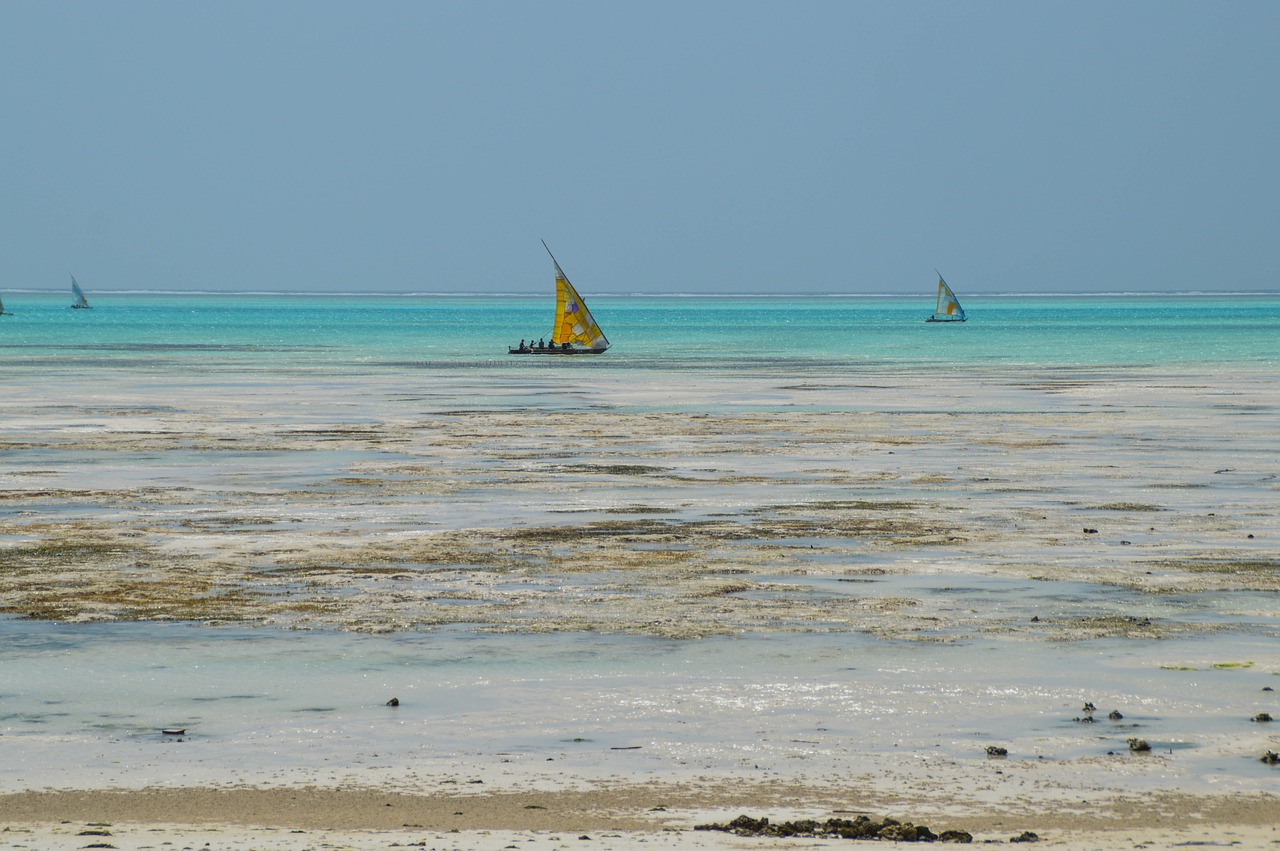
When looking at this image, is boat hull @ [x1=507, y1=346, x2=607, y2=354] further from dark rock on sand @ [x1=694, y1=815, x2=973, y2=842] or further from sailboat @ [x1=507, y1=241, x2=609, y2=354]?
dark rock on sand @ [x1=694, y1=815, x2=973, y2=842]

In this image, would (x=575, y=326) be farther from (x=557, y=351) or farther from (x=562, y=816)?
(x=562, y=816)

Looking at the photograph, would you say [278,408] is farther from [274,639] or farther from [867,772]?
[867,772]

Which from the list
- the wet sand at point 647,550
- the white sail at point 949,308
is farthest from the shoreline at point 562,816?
the white sail at point 949,308

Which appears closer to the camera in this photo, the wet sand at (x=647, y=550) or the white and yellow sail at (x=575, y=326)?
the wet sand at (x=647, y=550)

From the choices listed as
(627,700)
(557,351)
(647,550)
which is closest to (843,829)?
(627,700)

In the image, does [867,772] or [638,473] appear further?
[638,473]

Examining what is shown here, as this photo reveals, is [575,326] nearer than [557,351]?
No

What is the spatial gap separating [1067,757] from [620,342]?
98.4m

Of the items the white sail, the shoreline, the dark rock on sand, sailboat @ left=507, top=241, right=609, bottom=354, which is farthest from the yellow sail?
the white sail

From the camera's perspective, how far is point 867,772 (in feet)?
29.4

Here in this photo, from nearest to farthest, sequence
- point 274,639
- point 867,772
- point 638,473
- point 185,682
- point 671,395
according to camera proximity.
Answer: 1. point 867,772
2. point 185,682
3. point 274,639
4. point 638,473
5. point 671,395

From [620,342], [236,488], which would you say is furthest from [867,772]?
[620,342]

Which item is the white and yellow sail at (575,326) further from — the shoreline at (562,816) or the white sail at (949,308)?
the white sail at (949,308)

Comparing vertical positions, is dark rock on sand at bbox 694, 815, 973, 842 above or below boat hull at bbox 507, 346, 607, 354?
above
